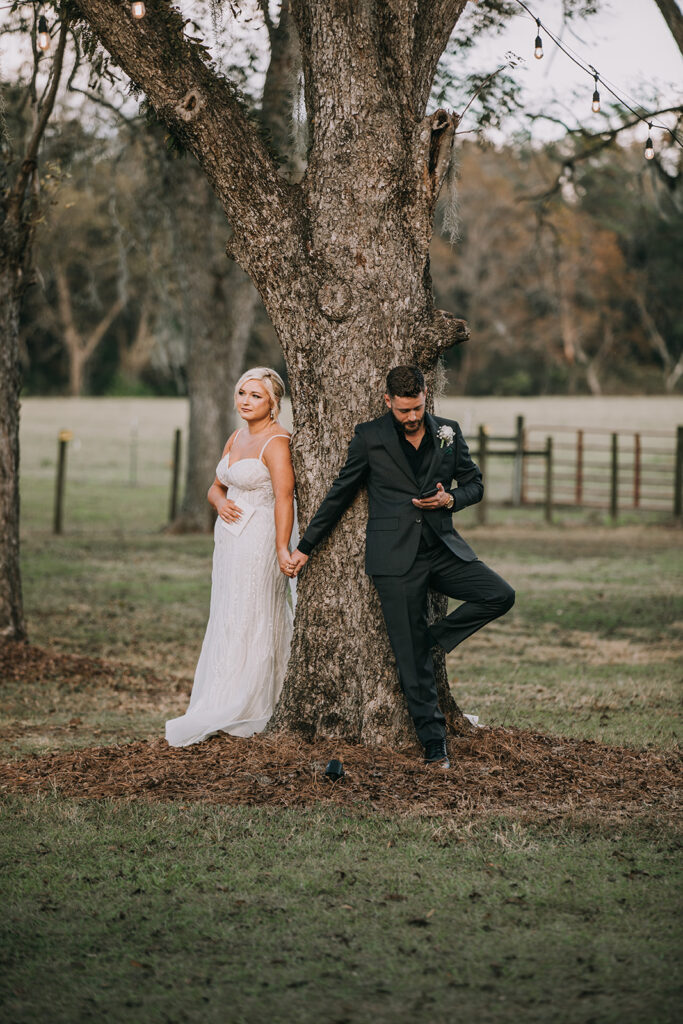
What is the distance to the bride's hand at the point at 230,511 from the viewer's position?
275 inches

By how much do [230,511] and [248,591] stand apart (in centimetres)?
49

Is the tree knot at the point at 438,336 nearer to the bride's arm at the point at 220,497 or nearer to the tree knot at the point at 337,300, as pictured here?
the tree knot at the point at 337,300

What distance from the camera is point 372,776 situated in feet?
19.5

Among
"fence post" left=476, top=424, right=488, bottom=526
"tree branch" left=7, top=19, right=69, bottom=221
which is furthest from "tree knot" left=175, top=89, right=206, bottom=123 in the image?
"fence post" left=476, top=424, right=488, bottom=526

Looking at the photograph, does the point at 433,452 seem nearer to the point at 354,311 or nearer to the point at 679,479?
the point at 354,311

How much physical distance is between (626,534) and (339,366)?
15.9 metres

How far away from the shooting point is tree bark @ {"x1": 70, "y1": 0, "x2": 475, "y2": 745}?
20.5 ft

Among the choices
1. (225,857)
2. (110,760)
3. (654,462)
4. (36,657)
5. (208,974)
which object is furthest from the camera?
(654,462)

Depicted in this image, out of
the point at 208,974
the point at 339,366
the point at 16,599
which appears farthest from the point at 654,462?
the point at 208,974

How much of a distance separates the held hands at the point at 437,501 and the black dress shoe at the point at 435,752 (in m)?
1.24

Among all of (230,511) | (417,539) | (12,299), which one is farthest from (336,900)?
(12,299)

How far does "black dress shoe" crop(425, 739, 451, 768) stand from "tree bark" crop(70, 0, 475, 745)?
0.24 m

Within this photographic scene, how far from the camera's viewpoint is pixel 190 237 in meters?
19.5

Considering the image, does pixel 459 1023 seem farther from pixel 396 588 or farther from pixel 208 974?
pixel 396 588
